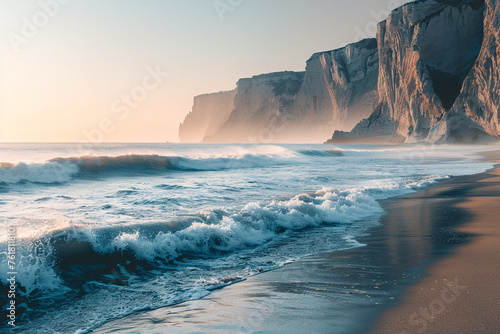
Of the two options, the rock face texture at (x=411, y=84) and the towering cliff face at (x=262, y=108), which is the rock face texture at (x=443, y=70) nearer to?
the rock face texture at (x=411, y=84)

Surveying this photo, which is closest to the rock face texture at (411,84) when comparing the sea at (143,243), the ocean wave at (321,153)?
the ocean wave at (321,153)

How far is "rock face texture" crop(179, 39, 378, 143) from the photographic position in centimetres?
8912

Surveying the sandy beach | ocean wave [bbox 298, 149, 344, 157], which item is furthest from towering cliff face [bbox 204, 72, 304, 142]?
the sandy beach

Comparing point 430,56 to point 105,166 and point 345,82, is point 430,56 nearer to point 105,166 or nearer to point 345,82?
point 345,82

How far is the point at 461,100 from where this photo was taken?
2052 inches

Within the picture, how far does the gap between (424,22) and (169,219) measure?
6094cm

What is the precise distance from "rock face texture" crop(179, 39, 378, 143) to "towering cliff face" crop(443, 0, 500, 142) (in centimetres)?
2836

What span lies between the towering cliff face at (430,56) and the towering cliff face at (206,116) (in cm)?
8300

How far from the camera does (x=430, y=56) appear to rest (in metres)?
57.4

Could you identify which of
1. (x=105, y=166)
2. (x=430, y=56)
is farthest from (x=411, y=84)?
(x=105, y=166)

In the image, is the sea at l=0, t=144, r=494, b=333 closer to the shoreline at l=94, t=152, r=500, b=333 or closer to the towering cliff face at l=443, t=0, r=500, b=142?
the shoreline at l=94, t=152, r=500, b=333

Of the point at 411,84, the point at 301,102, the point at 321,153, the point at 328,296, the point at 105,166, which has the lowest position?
the point at 328,296

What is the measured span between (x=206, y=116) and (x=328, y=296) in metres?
159

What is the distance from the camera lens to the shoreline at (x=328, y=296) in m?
2.86
